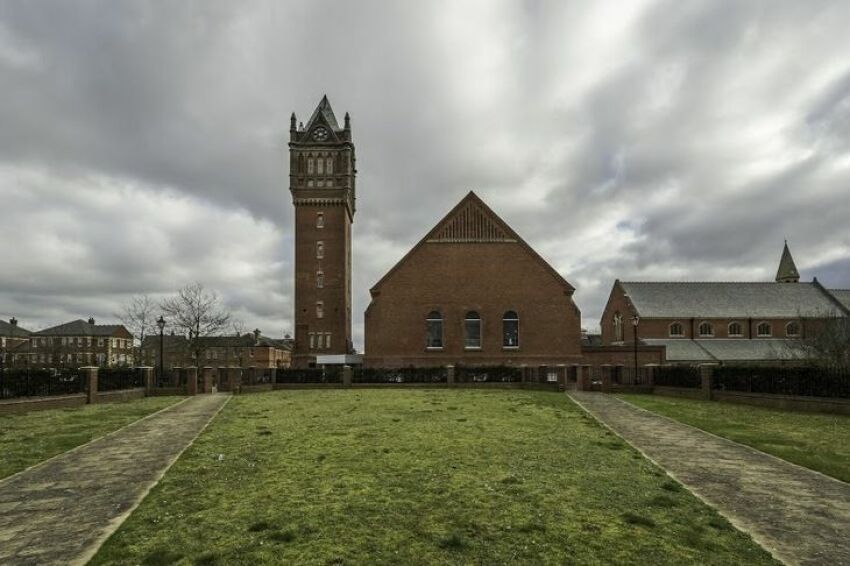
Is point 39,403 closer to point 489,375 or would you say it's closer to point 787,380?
point 489,375

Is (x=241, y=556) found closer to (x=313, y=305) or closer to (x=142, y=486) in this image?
(x=142, y=486)

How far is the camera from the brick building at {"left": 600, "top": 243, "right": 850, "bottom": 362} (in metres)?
53.0

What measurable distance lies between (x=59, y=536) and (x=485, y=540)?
204 inches

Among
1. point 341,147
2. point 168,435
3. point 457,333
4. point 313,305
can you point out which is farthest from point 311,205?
point 168,435

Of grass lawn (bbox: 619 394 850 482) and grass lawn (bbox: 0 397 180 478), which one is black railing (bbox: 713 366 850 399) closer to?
grass lawn (bbox: 619 394 850 482)

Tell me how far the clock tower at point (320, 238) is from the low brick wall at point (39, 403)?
29256mm

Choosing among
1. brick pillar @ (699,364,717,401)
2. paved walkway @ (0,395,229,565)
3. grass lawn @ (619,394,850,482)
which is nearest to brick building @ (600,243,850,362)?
brick pillar @ (699,364,717,401)

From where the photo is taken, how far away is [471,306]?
137ft

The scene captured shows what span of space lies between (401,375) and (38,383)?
17.9 m

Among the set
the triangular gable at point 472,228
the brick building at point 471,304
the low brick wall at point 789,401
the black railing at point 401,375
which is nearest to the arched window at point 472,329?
the brick building at point 471,304

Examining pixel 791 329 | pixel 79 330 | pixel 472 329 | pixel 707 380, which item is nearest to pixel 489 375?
pixel 472 329

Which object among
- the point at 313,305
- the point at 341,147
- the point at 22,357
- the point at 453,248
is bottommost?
the point at 22,357

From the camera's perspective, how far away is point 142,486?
8898 millimetres

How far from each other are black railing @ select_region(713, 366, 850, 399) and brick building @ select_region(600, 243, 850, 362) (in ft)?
86.7
